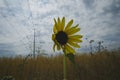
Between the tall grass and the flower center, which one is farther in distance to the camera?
the tall grass

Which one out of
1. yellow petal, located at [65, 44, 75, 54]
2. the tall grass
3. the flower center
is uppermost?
the flower center

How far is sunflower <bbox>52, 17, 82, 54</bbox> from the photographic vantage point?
1.99ft

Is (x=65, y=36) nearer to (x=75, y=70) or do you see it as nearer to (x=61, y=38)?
(x=61, y=38)

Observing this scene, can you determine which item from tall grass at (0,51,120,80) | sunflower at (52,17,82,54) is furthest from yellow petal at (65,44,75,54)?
tall grass at (0,51,120,80)

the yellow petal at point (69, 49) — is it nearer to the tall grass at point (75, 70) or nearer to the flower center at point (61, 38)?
the flower center at point (61, 38)

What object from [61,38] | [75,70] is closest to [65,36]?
[61,38]

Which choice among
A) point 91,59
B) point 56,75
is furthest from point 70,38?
point 91,59

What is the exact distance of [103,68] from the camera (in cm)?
359

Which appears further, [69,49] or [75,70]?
[75,70]

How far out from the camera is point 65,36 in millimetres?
667

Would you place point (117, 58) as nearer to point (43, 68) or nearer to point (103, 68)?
point (103, 68)

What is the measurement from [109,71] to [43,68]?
155cm

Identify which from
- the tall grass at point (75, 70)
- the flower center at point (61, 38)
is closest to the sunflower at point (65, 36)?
the flower center at point (61, 38)

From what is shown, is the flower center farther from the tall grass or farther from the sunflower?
the tall grass
